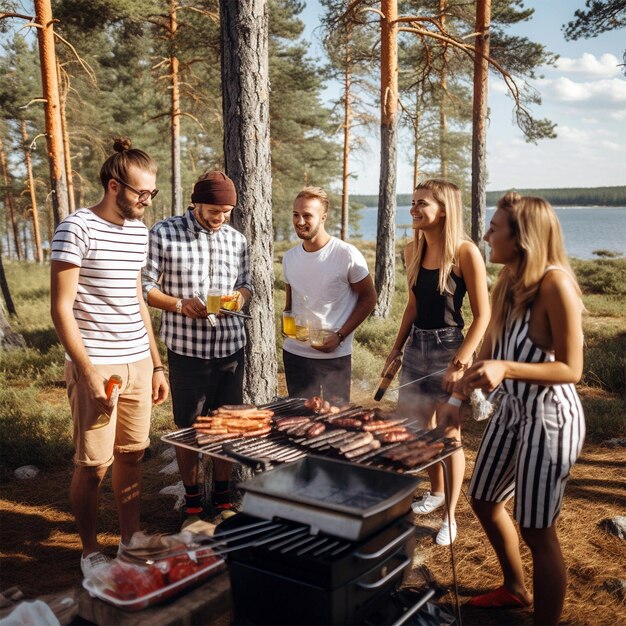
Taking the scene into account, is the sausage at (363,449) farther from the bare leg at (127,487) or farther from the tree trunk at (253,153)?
the tree trunk at (253,153)

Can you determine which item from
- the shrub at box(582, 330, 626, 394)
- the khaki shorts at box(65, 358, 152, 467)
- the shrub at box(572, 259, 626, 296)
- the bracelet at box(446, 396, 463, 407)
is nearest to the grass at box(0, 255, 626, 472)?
the shrub at box(582, 330, 626, 394)

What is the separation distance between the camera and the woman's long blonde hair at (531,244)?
9.50ft

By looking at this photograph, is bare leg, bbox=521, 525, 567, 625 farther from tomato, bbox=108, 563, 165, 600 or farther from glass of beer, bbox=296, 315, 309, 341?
glass of beer, bbox=296, 315, 309, 341

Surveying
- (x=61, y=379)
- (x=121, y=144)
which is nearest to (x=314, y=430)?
(x=121, y=144)

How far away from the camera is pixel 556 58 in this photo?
15.3m

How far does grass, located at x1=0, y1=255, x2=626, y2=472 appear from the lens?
6.72 m

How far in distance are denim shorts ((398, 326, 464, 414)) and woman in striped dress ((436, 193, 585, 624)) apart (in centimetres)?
115

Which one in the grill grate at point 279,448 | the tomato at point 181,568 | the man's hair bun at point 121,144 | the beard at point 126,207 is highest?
the man's hair bun at point 121,144

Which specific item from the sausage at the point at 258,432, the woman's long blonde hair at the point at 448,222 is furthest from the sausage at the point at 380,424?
the woman's long blonde hair at the point at 448,222

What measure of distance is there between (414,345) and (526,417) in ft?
4.98

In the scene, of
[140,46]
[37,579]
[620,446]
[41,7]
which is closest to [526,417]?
[37,579]

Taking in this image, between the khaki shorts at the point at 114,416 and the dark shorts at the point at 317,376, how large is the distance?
1267 mm

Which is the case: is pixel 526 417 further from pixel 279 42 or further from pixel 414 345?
pixel 279 42

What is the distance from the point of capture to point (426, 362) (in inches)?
172
